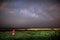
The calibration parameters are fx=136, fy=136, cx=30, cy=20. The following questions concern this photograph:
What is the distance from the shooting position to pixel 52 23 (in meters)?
4.11

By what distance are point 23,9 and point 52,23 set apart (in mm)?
972

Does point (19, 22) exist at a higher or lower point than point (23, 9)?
lower

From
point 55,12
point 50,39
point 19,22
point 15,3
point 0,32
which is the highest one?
point 15,3

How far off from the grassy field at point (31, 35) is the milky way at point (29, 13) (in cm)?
22

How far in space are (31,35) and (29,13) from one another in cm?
67

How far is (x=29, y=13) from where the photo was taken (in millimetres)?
4129

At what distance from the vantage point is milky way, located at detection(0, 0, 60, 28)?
162 inches

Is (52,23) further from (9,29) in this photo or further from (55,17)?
(9,29)

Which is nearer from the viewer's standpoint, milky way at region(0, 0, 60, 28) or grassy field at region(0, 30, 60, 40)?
grassy field at region(0, 30, 60, 40)

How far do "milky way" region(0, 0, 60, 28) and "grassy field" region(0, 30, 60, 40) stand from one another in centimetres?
22

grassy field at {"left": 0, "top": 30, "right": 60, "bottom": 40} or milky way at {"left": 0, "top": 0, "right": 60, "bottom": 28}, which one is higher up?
milky way at {"left": 0, "top": 0, "right": 60, "bottom": 28}

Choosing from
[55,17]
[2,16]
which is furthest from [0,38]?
[55,17]

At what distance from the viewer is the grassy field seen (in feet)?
13.0

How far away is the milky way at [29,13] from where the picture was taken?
4.11 m
